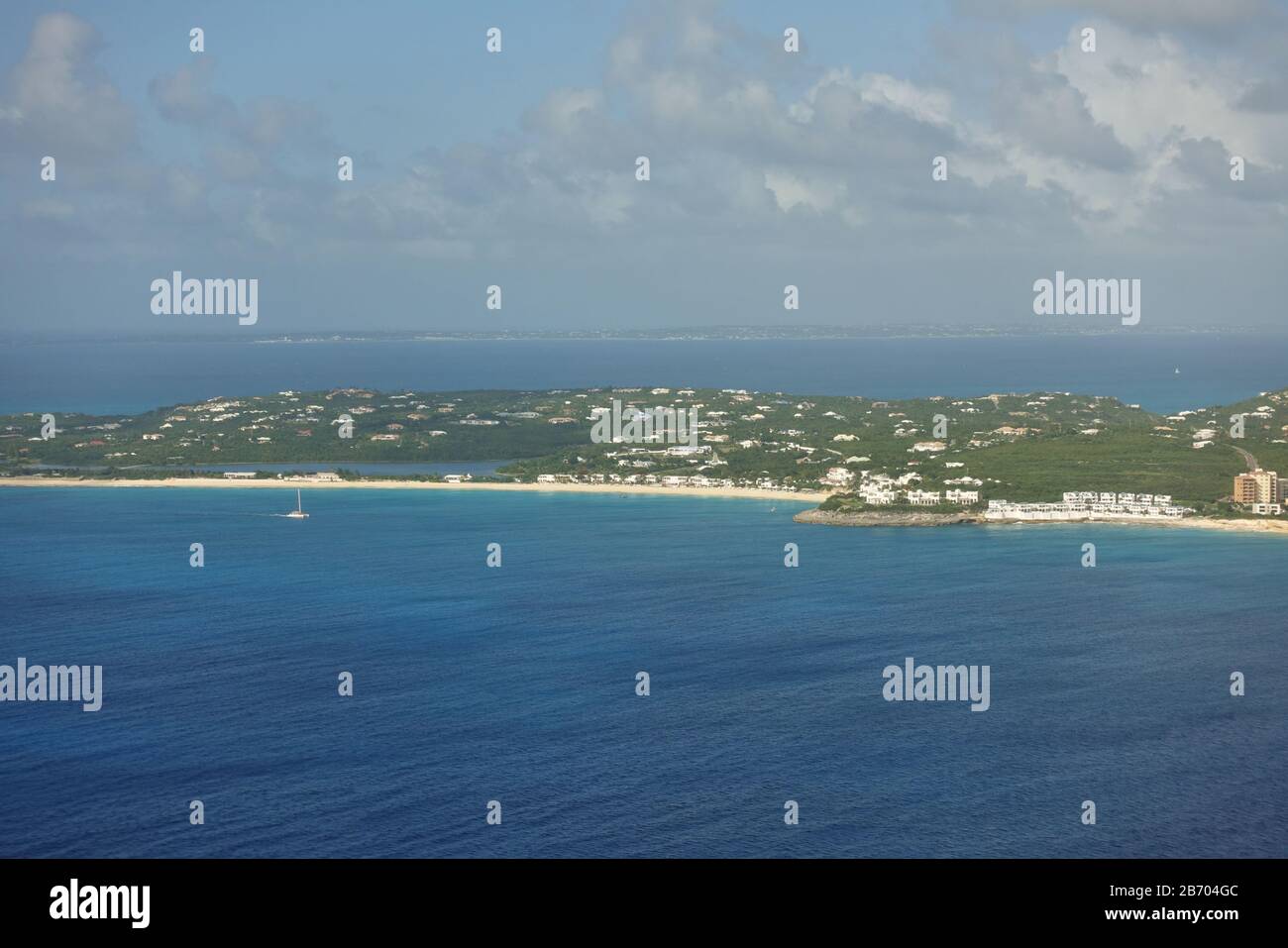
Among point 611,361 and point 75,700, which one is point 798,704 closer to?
point 75,700

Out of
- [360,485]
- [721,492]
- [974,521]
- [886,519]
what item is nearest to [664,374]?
[360,485]

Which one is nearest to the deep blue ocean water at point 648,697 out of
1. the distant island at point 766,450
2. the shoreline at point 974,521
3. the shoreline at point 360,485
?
the shoreline at point 974,521

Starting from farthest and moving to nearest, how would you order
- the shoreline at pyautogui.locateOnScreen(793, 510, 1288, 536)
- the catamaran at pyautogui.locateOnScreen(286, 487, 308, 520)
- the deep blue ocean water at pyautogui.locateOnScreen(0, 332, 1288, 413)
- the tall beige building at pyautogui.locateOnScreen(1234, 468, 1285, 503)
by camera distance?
the deep blue ocean water at pyautogui.locateOnScreen(0, 332, 1288, 413) < the catamaran at pyautogui.locateOnScreen(286, 487, 308, 520) < the tall beige building at pyautogui.locateOnScreen(1234, 468, 1285, 503) < the shoreline at pyautogui.locateOnScreen(793, 510, 1288, 536)

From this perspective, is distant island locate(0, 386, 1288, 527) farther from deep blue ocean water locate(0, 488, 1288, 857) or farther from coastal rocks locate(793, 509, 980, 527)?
deep blue ocean water locate(0, 488, 1288, 857)

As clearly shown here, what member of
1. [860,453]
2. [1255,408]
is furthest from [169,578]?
[1255,408]

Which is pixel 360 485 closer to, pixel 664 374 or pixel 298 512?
pixel 298 512

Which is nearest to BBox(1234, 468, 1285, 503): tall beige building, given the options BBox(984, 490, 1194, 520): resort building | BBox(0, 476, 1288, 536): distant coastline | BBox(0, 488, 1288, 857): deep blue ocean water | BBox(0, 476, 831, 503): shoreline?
BBox(984, 490, 1194, 520): resort building
